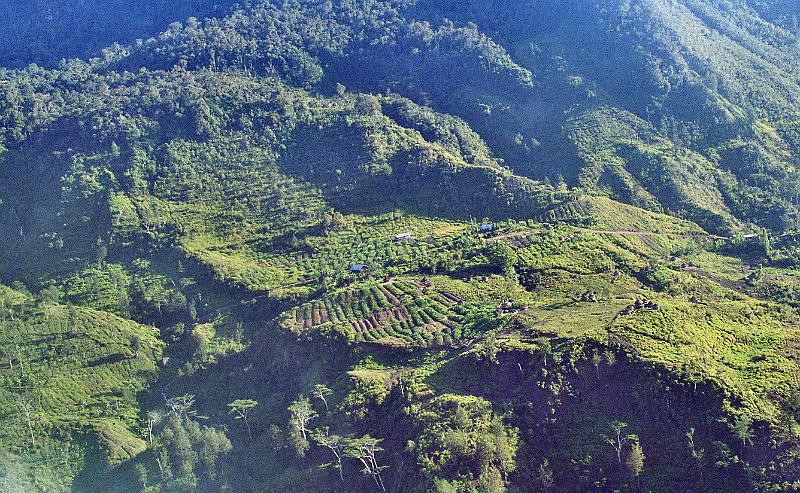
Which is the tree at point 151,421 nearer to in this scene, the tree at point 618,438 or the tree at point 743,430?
the tree at point 618,438

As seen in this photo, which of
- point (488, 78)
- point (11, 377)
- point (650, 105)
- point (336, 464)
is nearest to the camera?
point (336, 464)

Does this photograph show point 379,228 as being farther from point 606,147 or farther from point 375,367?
point 606,147

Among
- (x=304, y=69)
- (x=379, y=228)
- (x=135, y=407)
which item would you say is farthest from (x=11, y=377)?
(x=304, y=69)

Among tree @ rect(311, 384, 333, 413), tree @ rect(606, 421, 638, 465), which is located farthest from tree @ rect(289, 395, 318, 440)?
tree @ rect(606, 421, 638, 465)

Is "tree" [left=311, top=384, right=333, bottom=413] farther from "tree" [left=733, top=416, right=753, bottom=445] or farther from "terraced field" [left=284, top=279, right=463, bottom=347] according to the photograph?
"tree" [left=733, top=416, right=753, bottom=445]

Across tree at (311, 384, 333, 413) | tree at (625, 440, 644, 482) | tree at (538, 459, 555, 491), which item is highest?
tree at (625, 440, 644, 482)
